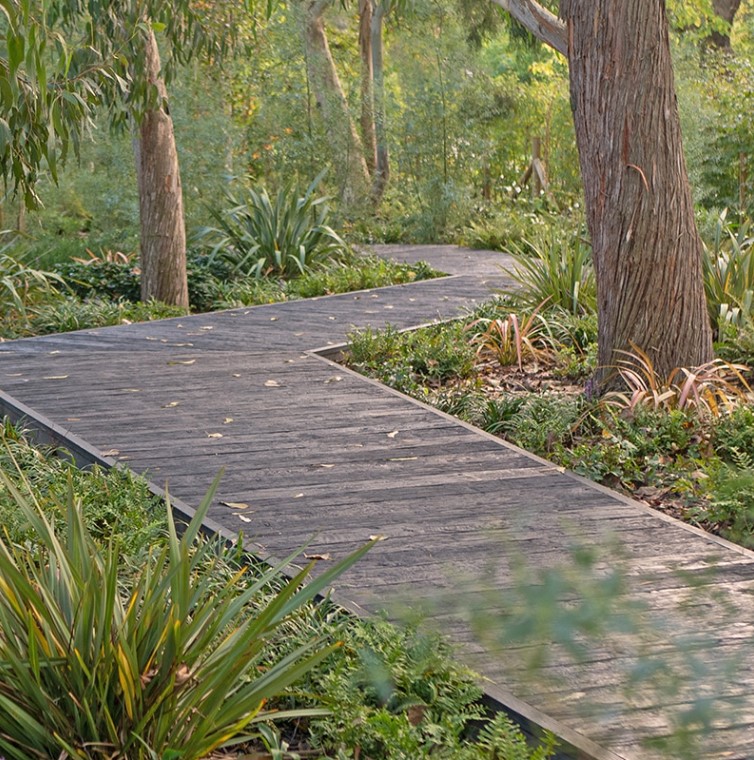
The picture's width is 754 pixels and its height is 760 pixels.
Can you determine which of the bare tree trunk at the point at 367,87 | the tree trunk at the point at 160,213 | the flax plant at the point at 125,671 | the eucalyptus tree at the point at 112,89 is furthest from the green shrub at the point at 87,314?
the bare tree trunk at the point at 367,87

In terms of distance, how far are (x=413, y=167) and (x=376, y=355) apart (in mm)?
8698

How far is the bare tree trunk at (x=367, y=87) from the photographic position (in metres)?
16.8

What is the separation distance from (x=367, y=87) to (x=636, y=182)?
1185 centimetres

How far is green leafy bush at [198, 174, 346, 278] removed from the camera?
1206 cm

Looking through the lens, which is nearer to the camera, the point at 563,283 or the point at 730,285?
the point at 730,285

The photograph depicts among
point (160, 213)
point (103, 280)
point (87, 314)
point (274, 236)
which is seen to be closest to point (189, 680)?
point (87, 314)

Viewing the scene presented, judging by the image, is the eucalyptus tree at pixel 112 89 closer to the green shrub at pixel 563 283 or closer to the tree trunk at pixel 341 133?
the green shrub at pixel 563 283

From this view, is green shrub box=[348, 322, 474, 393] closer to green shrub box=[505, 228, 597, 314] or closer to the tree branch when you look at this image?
green shrub box=[505, 228, 597, 314]

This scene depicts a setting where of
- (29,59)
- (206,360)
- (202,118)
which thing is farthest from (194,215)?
(29,59)

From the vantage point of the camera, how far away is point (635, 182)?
611 centimetres

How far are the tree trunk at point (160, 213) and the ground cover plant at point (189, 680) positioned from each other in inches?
299

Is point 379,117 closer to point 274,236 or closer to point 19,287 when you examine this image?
point 274,236

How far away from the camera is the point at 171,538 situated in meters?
3.06

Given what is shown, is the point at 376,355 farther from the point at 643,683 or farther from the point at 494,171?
the point at 494,171
